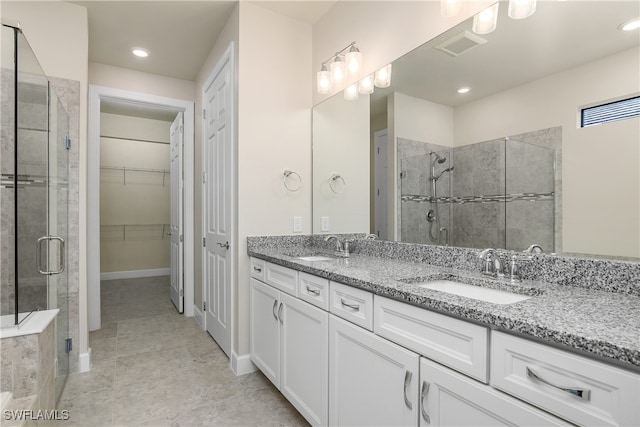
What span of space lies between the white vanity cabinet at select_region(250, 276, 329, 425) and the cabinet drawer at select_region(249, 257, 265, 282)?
0.05 m

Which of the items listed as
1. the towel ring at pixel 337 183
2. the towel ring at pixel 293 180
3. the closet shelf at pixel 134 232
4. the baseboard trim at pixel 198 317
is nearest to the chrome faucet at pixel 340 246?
the towel ring at pixel 337 183

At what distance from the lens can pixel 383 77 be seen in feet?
6.84

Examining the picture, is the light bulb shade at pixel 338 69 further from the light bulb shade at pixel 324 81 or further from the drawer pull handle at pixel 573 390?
the drawer pull handle at pixel 573 390

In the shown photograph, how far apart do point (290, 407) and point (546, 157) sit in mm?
1878

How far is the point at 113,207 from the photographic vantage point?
18.7 ft

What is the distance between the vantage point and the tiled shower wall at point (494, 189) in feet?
4.35

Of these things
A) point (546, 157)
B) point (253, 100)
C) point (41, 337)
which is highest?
point (253, 100)

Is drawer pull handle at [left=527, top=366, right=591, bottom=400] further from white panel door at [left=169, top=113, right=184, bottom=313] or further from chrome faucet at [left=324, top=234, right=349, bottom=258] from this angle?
white panel door at [left=169, top=113, right=184, bottom=313]

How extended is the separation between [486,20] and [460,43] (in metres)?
0.17

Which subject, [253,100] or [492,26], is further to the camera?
[253,100]

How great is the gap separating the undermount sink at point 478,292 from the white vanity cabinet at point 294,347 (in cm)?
52

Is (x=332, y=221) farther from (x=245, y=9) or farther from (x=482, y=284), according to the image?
(x=245, y=9)

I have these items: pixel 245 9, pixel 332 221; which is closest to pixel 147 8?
pixel 245 9

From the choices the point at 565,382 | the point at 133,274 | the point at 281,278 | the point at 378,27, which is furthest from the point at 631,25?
the point at 133,274
